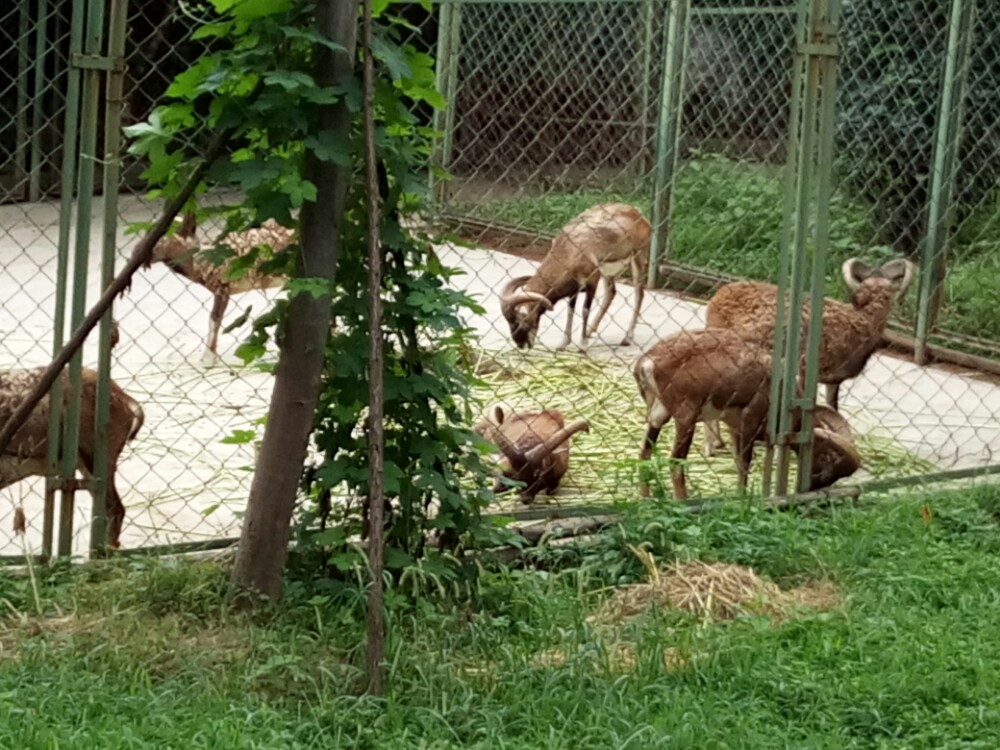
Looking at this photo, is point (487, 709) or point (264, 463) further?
point (264, 463)

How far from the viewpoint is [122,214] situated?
14844mm

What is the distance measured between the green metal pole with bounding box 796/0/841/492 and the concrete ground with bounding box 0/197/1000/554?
4.11 feet

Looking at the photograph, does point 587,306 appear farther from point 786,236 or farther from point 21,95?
point 786,236

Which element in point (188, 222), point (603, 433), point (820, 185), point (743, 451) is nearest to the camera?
point (188, 222)

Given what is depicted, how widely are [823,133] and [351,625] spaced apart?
8.51 ft

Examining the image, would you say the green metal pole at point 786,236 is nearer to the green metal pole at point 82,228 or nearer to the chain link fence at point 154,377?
the chain link fence at point 154,377

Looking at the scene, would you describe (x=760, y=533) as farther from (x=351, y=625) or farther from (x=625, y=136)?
(x=625, y=136)

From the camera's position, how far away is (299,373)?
171 inches

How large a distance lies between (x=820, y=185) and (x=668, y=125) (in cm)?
495

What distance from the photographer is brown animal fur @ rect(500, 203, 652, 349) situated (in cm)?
1016

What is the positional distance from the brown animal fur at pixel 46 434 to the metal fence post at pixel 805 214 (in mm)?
2379

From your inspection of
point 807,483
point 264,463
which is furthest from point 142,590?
point 807,483

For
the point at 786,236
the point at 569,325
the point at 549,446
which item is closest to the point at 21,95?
the point at 569,325

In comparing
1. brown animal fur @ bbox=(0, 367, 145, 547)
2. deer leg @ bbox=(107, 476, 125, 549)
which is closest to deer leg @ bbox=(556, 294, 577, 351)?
brown animal fur @ bbox=(0, 367, 145, 547)
